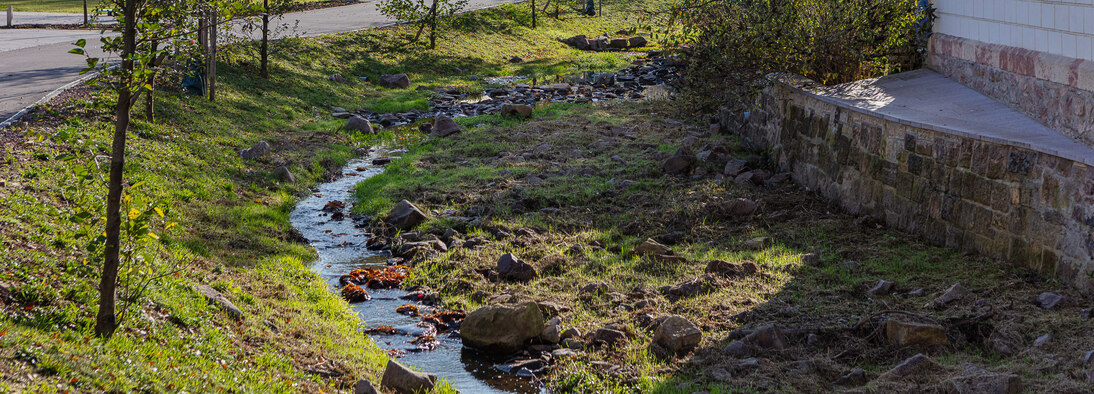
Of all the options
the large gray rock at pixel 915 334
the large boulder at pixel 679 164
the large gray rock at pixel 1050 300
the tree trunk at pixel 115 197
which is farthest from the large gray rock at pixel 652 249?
Answer: the tree trunk at pixel 115 197

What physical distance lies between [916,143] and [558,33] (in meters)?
28.7

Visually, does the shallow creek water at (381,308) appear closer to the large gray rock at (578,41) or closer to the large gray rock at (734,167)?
the large gray rock at (734,167)

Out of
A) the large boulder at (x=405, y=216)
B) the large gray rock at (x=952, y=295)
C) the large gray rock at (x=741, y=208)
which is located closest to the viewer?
the large gray rock at (x=952, y=295)

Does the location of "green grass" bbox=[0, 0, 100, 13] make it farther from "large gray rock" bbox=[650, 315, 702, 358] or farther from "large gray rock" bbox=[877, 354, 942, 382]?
"large gray rock" bbox=[877, 354, 942, 382]

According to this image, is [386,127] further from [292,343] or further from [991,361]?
[991,361]

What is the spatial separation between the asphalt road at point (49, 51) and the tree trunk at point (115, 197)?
7.98 meters

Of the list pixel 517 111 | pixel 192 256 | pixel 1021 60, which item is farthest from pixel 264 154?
pixel 1021 60

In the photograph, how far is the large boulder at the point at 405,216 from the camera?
1154 centimetres

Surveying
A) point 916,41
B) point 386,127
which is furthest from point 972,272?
point 386,127

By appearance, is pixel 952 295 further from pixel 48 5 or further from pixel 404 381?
pixel 48 5

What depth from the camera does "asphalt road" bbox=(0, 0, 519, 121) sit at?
48.3 ft

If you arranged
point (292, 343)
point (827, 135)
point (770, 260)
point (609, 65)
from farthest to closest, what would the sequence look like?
point (609, 65)
point (827, 135)
point (770, 260)
point (292, 343)

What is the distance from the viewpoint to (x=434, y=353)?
25.6ft

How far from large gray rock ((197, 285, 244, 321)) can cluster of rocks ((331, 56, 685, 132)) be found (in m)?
10.5
